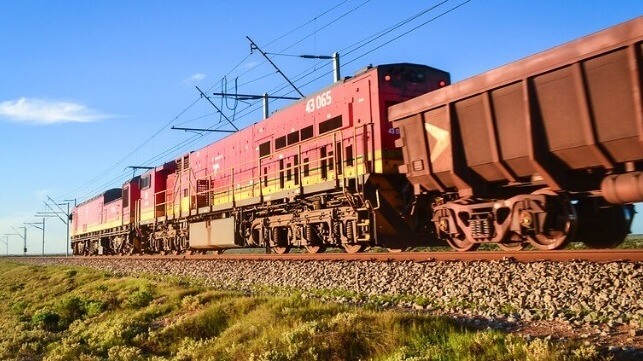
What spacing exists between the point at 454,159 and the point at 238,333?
5.03m

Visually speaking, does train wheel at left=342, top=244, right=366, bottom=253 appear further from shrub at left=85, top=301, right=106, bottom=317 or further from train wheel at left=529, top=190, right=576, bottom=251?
shrub at left=85, top=301, right=106, bottom=317

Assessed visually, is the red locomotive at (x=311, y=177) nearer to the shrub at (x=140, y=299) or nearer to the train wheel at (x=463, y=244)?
the train wheel at (x=463, y=244)

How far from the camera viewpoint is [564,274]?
7215 mm

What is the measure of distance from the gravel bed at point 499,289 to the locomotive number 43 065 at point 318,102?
4.74 metres

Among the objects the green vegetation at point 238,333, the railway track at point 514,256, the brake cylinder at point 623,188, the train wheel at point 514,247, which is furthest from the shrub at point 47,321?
the brake cylinder at point 623,188

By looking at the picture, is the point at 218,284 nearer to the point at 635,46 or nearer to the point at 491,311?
the point at 491,311

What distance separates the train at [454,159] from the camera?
7203 millimetres

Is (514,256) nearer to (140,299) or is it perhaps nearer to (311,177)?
(311,177)

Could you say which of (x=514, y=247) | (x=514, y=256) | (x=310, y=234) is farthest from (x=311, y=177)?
(x=514, y=256)

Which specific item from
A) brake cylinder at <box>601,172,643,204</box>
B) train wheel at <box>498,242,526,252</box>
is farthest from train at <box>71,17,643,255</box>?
train wheel at <box>498,242,526,252</box>

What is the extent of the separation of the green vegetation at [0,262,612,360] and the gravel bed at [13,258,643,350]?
27.5 inches

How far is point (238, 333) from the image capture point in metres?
6.12

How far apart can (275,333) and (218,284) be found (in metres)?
5.19

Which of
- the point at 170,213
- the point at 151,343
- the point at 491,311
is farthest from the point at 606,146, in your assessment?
the point at 170,213
